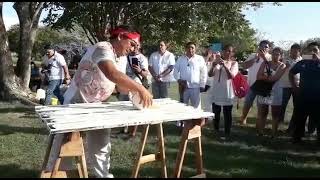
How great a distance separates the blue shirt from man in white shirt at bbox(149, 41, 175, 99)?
276cm

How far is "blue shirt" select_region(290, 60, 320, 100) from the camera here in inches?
292

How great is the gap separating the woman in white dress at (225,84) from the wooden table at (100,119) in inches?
118

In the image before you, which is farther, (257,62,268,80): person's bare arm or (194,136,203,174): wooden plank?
(257,62,268,80): person's bare arm

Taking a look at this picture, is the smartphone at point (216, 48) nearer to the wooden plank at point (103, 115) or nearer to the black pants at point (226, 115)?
the black pants at point (226, 115)

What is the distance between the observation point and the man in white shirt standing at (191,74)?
8.52 m

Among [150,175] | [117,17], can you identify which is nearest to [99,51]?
[150,175]

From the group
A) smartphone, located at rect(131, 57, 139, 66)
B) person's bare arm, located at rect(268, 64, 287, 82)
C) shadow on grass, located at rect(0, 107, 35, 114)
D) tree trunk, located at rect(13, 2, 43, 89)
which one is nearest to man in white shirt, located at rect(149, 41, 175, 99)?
smartphone, located at rect(131, 57, 139, 66)

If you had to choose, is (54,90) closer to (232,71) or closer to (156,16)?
(232,71)

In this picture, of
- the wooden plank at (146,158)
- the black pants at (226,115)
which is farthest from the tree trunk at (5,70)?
the wooden plank at (146,158)

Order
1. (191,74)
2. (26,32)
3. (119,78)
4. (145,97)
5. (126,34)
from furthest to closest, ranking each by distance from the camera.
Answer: (26,32)
(191,74)
(126,34)
(145,97)
(119,78)

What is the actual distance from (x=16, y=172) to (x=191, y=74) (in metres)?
3.97

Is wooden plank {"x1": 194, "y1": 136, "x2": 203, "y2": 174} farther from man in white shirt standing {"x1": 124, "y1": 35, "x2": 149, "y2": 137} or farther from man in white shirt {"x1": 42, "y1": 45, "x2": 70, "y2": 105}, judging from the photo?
man in white shirt {"x1": 42, "y1": 45, "x2": 70, "y2": 105}

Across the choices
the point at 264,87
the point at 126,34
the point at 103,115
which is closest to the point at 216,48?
the point at 264,87

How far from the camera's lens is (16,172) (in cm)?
545
